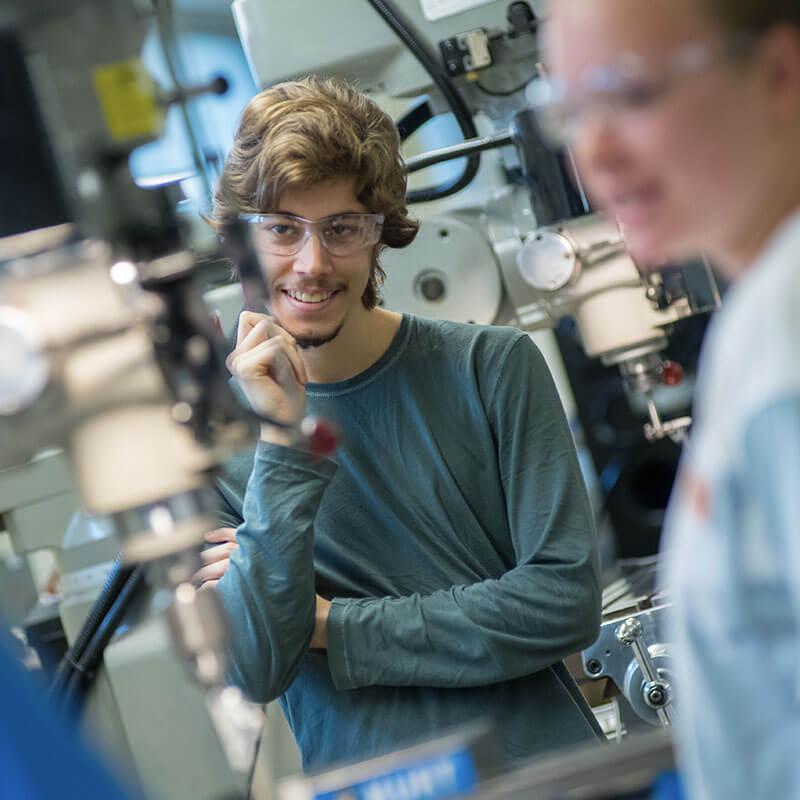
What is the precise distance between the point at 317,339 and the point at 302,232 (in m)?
0.13

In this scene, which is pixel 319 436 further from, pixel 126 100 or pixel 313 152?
pixel 313 152

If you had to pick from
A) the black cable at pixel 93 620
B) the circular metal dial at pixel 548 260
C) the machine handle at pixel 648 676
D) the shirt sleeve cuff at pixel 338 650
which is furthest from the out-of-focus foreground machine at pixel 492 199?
the black cable at pixel 93 620

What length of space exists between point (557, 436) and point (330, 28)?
0.92 m

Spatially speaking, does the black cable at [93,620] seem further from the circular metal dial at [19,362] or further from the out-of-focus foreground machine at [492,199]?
the circular metal dial at [19,362]

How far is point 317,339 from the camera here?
5.36 feet

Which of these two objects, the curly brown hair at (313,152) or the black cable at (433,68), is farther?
the black cable at (433,68)

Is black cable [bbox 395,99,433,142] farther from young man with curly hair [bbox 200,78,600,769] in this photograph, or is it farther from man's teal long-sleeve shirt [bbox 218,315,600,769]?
man's teal long-sleeve shirt [bbox 218,315,600,769]

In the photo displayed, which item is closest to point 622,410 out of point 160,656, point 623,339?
point 623,339

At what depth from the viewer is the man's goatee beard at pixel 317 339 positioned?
163cm

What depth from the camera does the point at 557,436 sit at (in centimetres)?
166

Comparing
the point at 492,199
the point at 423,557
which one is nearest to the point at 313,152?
the point at 423,557

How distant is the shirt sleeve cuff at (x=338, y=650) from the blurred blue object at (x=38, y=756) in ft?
2.19

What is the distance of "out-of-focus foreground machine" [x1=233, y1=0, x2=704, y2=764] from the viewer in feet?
7.04

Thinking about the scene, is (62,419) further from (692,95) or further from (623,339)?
(623,339)
